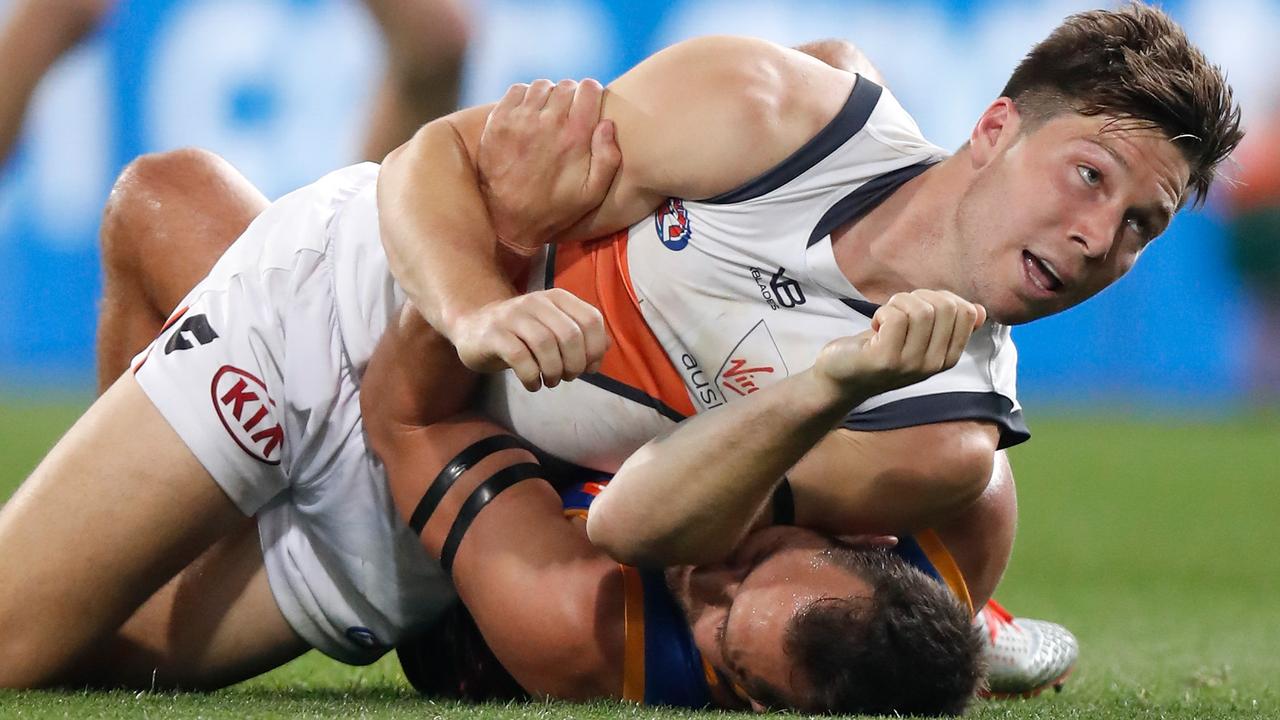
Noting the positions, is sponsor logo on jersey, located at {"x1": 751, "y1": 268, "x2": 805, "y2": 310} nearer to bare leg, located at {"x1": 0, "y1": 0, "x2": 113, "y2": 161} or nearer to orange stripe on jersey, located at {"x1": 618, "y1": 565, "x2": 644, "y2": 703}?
orange stripe on jersey, located at {"x1": 618, "y1": 565, "x2": 644, "y2": 703}

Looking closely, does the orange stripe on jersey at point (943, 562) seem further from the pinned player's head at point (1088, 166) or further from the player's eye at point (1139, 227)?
the player's eye at point (1139, 227)

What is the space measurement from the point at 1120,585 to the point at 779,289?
339cm

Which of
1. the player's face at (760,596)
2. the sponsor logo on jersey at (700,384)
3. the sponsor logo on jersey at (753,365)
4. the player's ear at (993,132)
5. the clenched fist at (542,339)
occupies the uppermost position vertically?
the player's ear at (993,132)

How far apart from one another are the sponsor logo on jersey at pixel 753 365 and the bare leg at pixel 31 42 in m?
4.17

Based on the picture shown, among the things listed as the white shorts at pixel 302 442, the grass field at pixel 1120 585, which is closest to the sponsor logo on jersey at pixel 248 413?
the white shorts at pixel 302 442

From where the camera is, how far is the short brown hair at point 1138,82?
274 cm

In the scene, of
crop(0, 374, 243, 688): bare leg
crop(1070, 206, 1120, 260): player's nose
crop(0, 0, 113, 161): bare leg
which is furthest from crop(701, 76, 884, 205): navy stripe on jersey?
crop(0, 0, 113, 161): bare leg

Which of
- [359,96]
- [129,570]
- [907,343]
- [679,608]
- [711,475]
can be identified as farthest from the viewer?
[359,96]

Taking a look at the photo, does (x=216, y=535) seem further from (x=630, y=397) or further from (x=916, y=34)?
(x=916, y=34)

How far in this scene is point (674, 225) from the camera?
3.00 metres

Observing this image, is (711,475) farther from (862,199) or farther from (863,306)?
(862,199)

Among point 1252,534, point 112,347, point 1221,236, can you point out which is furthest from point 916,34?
point 112,347

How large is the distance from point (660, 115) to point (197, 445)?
1079 millimetres

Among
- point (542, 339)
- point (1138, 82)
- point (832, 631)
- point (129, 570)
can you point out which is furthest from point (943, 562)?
point (129, 570)
